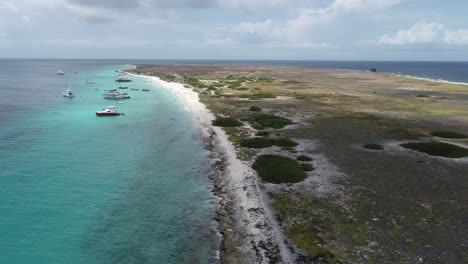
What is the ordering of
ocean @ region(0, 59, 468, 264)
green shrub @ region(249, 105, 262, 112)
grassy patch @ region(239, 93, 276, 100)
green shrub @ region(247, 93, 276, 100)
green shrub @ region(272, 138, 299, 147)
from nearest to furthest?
ocean @ region(0, 59, 468, 264), green shrub @ region(272, 138, 299, 147), green shrub @ region(249, 105, 262, 112), green shrub @ region(247, 93, 276, 100), grassy patch @ region(239, 93, 276, 100)

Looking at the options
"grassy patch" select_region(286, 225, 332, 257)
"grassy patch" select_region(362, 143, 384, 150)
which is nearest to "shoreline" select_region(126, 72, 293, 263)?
"grassy patch" select_region(286, 225, 332, 257)

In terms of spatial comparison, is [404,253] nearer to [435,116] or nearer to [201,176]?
[201,176]

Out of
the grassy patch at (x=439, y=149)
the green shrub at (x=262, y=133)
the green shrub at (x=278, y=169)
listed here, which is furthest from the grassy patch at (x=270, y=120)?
the grassy patch at (x=439, y=149)

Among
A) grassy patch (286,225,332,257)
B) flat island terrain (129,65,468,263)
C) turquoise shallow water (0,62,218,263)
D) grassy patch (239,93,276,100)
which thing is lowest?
turquoise shallow water (0,62,218,263)

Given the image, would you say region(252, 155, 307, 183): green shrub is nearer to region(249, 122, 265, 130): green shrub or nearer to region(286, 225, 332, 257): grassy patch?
region(286, 225, 332, 257): grassy patch

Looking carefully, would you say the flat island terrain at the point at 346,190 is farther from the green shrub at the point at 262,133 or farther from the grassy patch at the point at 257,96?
the grassy patch at the point at 257,96

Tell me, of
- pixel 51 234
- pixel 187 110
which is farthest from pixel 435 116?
pixel 51 234
